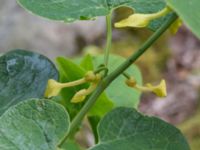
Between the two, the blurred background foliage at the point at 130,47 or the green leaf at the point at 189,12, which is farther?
the blurred background foliage at the point at 130,47

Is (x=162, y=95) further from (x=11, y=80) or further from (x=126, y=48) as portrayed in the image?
(x=126, y=48)

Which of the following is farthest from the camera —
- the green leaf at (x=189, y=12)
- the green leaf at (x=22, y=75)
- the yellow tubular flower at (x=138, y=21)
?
the green leaf at (x=22, y=75)

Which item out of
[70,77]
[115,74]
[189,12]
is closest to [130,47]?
[70,77]

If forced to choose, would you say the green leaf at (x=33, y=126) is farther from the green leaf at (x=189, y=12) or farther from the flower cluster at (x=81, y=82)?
the green leaf at (x=189, y=12)

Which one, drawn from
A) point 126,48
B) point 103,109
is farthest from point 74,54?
point 103,109

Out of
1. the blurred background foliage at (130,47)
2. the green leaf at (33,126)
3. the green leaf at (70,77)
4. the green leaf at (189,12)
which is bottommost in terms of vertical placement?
the blurred background foliage at (130,47)

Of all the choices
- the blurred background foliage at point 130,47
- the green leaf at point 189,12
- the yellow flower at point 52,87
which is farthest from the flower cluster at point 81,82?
the blurred background foliage at point 130,47
